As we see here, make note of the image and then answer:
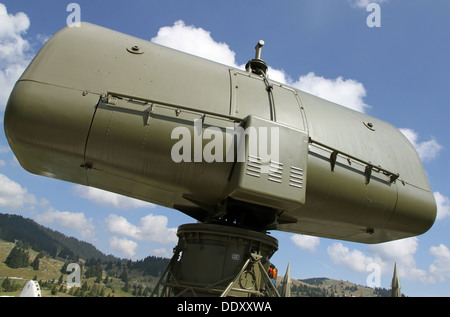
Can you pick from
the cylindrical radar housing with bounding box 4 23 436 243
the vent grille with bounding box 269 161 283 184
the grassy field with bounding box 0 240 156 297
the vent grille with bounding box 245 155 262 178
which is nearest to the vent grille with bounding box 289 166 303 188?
the cylindrical radar housing with bounding box 4 23 436 243

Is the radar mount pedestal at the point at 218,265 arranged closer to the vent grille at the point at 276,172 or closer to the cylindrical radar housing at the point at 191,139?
the cylindrical radar housing at the point at 191,139

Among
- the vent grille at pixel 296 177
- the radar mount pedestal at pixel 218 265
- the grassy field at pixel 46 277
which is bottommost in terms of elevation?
the grassy field at pixel 46 277

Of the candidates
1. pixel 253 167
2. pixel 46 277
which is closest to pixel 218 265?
pixel 253 167

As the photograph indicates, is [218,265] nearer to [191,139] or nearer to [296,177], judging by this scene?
[296,177]

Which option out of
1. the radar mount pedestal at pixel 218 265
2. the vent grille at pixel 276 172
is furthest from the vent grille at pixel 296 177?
the radar mount pedestal at pixel 218 265

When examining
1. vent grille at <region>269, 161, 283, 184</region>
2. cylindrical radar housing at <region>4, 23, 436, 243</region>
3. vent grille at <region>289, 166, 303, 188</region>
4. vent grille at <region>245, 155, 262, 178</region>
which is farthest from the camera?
vent grille at <region>289, 166, 303, 188</region>

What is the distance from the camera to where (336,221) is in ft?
20.6

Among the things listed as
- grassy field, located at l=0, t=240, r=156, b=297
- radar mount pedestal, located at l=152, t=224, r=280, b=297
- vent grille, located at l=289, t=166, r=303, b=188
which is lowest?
grassy field, located at l=0, t=240, r=156, b=297

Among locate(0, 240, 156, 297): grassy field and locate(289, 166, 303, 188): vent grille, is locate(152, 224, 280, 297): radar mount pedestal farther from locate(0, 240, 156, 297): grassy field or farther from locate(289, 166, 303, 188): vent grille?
locate(0, 240, 156, 297): grassy field

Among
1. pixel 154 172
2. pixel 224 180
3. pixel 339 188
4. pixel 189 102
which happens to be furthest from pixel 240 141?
pixel 339 188

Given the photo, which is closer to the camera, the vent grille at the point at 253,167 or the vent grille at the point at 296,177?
the vent grille at the point at 253,167

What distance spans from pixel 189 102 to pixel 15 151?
8.75 ft

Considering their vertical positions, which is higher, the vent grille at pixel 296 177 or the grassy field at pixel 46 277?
the vent grille at pixel 296 177
